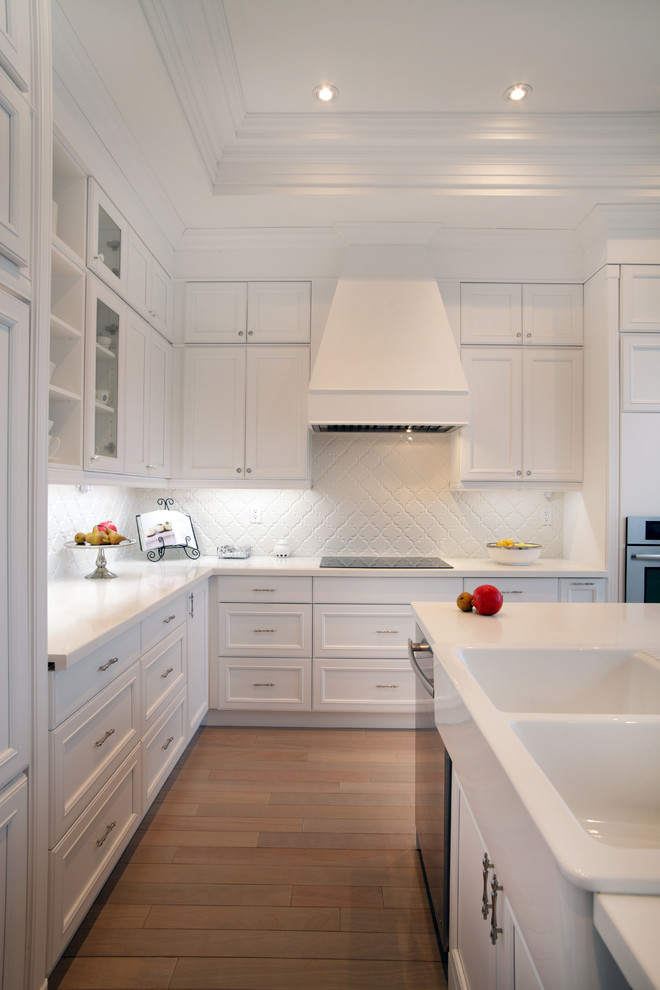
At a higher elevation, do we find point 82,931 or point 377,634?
point 377,634

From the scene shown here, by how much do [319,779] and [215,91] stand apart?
120 inches

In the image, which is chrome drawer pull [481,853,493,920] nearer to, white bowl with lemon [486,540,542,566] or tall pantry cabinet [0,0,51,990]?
tall pantry cabinet [0,0,51,990]

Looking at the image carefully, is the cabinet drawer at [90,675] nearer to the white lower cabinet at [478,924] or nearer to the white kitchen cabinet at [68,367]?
the white kitchen cabinet at [68,367]

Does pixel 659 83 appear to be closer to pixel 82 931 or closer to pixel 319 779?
pixel 319 779

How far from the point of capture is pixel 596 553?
2.91m

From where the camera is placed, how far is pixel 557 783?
0.83m

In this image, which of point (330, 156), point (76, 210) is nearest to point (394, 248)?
point (330, 156)

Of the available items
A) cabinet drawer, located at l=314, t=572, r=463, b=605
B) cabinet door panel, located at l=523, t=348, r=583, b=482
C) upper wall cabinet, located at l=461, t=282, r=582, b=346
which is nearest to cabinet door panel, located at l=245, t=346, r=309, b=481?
cabinet drawer, located at l=314, t=572, r=463, b=605

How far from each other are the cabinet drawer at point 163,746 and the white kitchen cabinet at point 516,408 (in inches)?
79.7

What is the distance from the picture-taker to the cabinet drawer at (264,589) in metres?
2.87

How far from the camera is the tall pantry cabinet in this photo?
1.07 m

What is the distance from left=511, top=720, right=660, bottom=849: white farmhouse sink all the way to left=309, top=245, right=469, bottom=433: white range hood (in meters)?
2.19

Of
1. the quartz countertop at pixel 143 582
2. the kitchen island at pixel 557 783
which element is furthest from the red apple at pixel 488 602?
the quartz countertop at pixel 143 582

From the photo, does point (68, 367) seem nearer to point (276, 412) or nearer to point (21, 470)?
point (21, 470)
